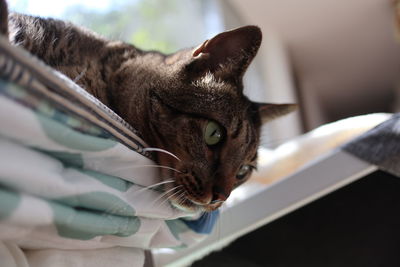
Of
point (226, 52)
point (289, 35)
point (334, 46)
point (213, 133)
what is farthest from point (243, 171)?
point (334, 46)

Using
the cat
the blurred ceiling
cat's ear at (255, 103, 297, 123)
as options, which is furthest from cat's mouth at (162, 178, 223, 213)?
the blurred ceiling

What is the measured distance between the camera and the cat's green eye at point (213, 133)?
74cm

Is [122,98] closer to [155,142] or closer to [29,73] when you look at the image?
[155,142]

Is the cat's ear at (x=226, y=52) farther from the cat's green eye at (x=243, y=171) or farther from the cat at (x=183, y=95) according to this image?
the cat's green eye at (x=243, y=171)

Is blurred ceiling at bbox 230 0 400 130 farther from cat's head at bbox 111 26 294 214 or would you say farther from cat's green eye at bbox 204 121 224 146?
cat's green eye at bbox 204 121 224 146

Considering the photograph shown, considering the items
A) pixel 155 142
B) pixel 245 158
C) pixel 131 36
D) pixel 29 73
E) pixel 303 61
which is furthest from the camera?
pixel 303 61

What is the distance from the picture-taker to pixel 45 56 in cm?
74

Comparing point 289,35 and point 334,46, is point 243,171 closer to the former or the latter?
point 289,35

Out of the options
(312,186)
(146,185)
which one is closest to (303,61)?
(312,186)

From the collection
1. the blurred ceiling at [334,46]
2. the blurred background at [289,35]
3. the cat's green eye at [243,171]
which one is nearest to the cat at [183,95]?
the cat's green eye at [243,171]

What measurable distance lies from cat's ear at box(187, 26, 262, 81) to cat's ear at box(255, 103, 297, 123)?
0.58 feet

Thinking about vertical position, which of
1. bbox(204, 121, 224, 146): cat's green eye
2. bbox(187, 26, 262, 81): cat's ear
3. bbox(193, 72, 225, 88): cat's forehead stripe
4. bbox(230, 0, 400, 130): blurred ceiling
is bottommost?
bbox(230, 0, 400, 130): blurred ceiling

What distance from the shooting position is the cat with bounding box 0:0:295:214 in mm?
699

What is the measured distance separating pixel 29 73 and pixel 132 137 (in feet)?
0.73
